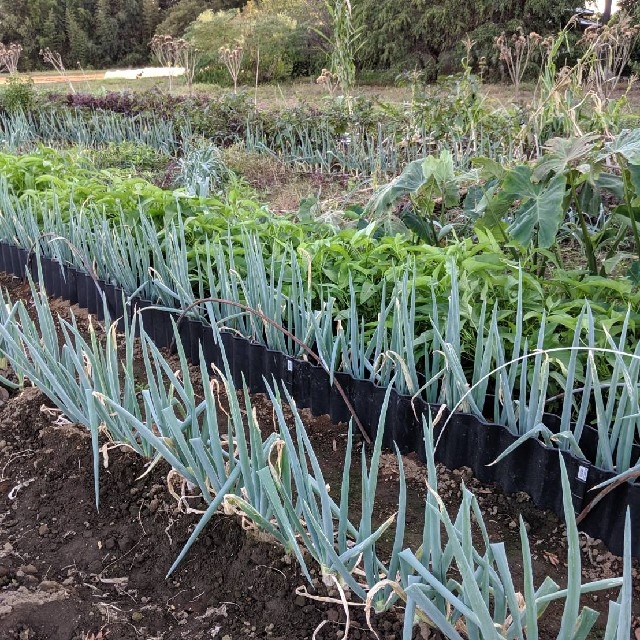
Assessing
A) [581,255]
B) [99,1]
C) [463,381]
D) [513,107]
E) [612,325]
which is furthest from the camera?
[99,1]

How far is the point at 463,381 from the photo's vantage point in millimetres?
1488

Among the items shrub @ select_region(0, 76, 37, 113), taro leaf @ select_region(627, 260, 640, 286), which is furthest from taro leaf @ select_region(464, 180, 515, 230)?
shrub @ select_region(0, 76, 37, 113)

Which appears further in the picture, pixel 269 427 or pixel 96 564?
pixel 269 427

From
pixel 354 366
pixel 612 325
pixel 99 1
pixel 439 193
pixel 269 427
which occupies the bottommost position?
pixel 269 427

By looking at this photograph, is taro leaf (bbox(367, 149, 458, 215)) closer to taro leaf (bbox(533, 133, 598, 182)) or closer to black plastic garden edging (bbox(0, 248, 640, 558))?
taro leaf (bbox(533, 133, 598, 182))

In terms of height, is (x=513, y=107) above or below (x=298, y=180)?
above

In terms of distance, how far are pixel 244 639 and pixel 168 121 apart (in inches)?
262

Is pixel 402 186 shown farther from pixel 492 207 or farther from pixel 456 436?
pixel 456 436

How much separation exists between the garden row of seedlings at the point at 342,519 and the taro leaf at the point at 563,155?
111 cm

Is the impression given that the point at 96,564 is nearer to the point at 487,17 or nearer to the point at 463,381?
the point at 463,381

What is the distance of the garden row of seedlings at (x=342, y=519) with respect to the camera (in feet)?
2.63

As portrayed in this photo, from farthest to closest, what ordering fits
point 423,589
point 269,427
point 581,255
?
point 581,255 → point 269,427 → point 423,589

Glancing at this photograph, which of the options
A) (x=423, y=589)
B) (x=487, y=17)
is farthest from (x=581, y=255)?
(x=487, y=17)

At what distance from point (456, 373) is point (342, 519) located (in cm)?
56
